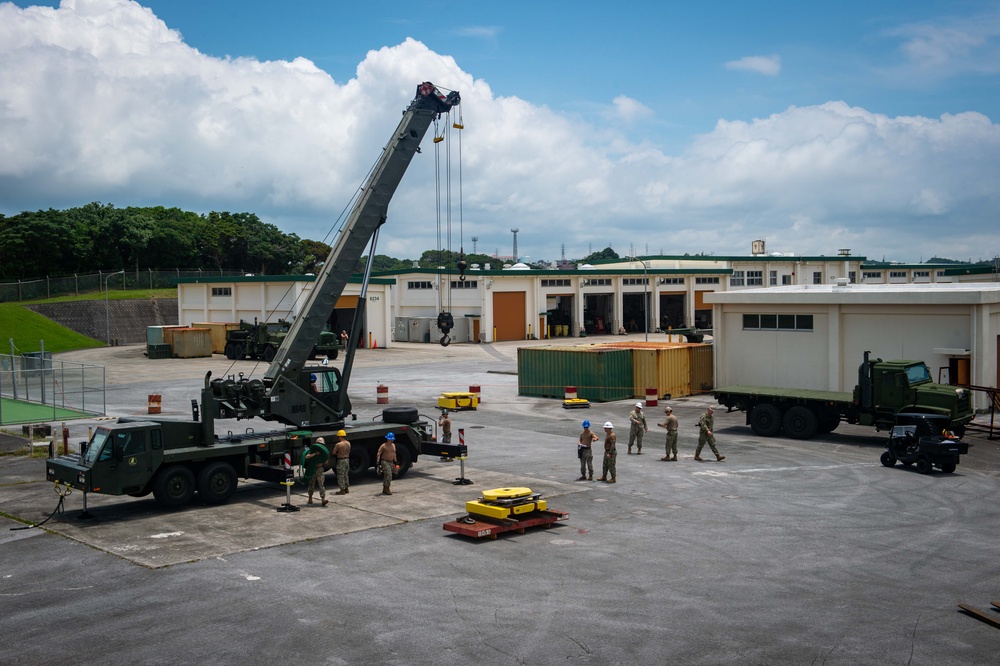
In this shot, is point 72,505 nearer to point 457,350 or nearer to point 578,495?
point 578,495

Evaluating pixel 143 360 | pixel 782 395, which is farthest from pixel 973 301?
pixel 143 360

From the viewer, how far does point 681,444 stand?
93.9 ft

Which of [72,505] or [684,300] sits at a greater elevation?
[684,300]

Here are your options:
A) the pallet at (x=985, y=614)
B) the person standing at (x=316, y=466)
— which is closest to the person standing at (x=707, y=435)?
the person standing at (x=316, y=466)

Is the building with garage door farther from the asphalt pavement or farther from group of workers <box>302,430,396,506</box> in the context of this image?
group of workers <box>302,430,396,506</box>

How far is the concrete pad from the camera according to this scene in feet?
57.0

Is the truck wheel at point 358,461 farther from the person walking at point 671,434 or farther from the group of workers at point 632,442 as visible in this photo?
the person walking at point 671,434

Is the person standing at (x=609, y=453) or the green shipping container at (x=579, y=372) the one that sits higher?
the green shipping container at (x=579, y=372)

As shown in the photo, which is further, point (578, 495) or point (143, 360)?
point (143, 360)

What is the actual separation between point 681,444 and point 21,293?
71721mm

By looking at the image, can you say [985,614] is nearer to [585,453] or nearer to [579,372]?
[585,453]

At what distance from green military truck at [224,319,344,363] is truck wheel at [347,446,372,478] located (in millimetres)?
32340

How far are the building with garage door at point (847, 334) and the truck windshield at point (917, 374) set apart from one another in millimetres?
5005

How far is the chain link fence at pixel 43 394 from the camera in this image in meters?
35.8
